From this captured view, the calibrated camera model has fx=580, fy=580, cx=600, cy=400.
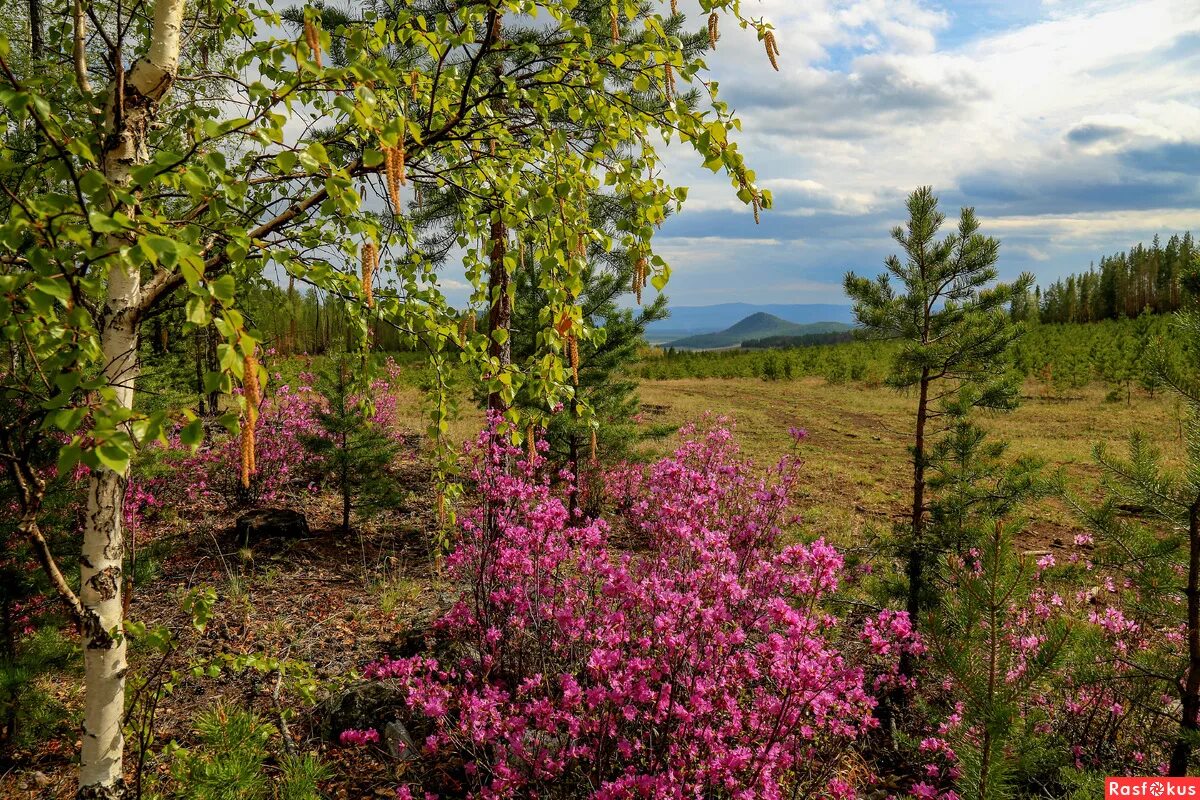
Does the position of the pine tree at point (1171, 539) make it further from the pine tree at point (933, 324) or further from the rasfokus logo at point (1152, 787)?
the pine tree at point (933, 324)

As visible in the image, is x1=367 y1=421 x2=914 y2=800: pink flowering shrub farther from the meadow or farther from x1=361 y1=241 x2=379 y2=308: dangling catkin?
x1=361 y1=241 x2=379 y2=308: dangling catkin

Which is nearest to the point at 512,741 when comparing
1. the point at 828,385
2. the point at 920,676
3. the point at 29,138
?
the point at 920,676

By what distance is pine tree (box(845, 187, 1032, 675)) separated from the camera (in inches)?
183

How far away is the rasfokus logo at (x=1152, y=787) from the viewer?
283 cm

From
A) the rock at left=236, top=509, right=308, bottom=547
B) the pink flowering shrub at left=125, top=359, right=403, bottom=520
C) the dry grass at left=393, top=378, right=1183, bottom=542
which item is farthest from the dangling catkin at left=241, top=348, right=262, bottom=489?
the rock at left=236, top=509, right=308, bottom=547

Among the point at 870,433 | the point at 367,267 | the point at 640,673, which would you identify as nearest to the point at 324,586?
the point at 640,673

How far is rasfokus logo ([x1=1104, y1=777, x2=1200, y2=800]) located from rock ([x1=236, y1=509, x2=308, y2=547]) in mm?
7471

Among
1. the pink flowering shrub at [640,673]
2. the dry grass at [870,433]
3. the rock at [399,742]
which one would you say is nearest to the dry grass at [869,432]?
the dry grass at [870,433]

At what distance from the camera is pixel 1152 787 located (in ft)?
9.69

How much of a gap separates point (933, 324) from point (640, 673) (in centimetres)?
392

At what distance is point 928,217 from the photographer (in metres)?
4.93

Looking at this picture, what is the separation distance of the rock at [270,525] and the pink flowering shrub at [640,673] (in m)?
3.60

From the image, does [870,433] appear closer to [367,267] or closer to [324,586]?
[324,586]

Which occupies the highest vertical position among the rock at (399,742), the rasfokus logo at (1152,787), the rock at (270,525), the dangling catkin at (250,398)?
the dangling catkin at (250,398)
